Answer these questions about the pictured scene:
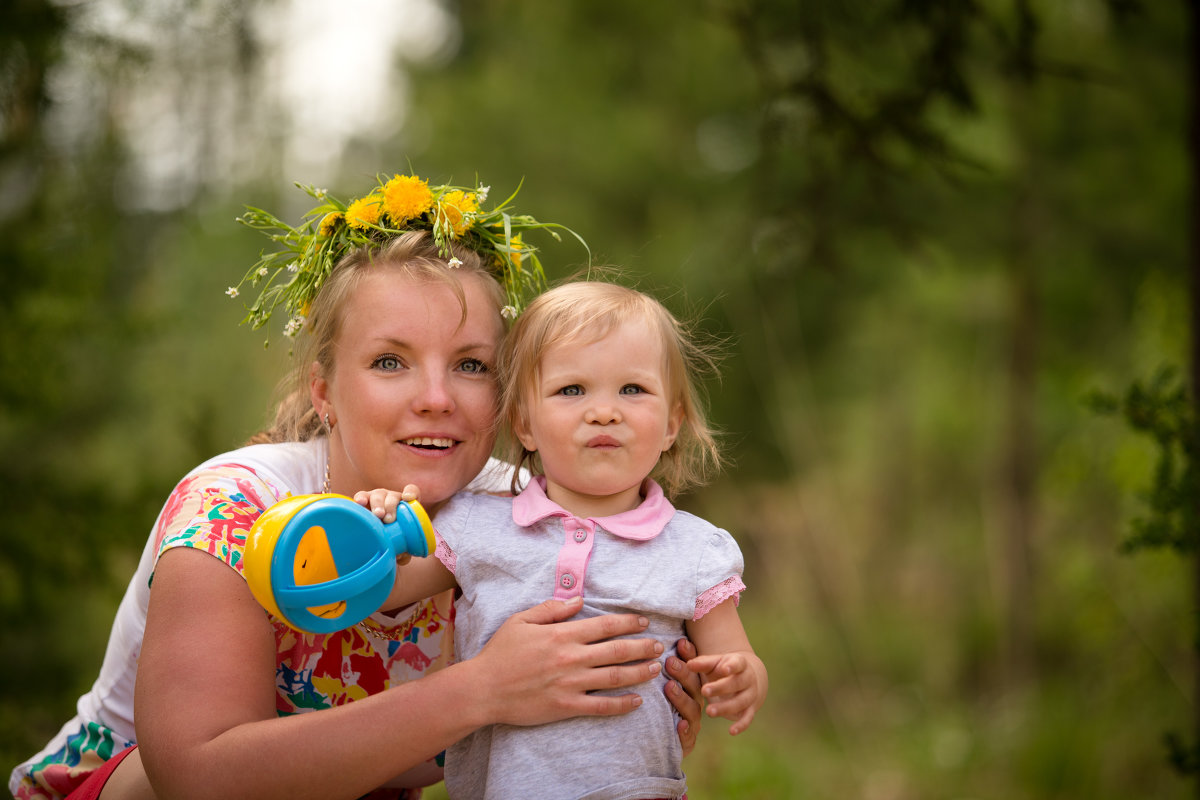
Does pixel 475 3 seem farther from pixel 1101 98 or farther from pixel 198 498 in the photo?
pixel 198 498

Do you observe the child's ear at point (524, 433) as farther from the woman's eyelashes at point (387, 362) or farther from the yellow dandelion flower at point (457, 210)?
the yellow dandelion flower at point (457, 210)

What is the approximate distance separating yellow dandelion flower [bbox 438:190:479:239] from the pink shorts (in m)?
1.38

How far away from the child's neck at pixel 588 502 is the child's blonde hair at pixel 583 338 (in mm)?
186

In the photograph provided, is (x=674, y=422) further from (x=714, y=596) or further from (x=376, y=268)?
(x=376, y=268)

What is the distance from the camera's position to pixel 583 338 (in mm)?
2135

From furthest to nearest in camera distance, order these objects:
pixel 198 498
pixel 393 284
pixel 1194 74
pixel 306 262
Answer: pixel 1194 74 → pixel 306 262 → pixel 393 284 → pixel 198 498

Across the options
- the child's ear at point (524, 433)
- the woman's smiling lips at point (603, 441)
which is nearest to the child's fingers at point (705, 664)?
the woman's smiling lips at point (603, 441)

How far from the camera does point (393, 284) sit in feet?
7.38

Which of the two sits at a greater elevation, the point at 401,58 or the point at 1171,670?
the point at 401,58

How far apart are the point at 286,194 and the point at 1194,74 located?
7.90 m

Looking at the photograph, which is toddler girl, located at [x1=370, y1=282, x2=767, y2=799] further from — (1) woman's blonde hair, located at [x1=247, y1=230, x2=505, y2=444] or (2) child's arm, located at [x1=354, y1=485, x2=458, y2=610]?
(1) woman's blonde hair, located at [x1=247, y1=230, x2=505, y2=444]

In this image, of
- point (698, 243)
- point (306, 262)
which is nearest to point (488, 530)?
point (306, 262)

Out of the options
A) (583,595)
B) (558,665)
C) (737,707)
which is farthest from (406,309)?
(737,707)

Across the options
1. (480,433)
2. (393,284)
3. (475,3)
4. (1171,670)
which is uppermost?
(475,3)
